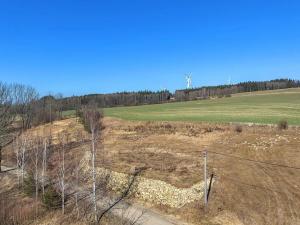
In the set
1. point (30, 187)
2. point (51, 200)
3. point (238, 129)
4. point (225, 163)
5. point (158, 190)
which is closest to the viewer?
point (51, 200)

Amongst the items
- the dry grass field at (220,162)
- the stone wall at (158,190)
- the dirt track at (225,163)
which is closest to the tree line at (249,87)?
the dry grass field at (220,162)

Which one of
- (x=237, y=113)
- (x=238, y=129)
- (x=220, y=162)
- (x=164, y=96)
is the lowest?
(x=220, y=162)

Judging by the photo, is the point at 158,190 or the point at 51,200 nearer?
the point at 51,200

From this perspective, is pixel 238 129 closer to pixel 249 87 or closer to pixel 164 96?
pixel 249 87

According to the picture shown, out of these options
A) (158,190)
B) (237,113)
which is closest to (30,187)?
(158,190)

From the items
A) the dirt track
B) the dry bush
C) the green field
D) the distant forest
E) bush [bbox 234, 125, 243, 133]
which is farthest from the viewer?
the distant forest

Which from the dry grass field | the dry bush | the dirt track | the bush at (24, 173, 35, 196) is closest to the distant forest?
the dry grass field

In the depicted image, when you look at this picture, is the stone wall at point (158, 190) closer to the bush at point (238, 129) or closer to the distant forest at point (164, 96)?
the bush at point (238, 129)

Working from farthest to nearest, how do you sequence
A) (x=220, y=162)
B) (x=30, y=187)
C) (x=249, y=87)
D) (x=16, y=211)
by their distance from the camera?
(x=249, y=87)
(x=220, y=162)
(x=30, y=187)
(x=16, y=211)

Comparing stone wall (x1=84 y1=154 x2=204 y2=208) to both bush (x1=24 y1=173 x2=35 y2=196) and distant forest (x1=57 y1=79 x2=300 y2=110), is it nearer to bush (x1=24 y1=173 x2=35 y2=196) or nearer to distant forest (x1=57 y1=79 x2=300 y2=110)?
bush (x1=24 y1=173 x2=35 y2=196)

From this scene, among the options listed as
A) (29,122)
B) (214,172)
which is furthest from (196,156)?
(29,122)

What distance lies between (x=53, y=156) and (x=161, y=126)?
1744cm

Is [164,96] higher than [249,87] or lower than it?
lower

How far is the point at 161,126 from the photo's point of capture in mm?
61406
